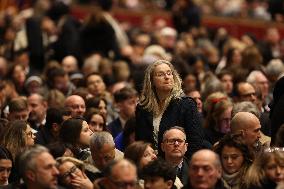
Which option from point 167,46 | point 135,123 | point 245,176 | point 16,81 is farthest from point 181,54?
point 245,176

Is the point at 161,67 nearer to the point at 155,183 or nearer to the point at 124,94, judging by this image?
the point at 155,183

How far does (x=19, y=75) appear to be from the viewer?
20.3 m

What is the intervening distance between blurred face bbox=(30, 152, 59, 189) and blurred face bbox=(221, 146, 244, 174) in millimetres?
2053

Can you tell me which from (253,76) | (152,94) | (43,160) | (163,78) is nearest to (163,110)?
(152,94)

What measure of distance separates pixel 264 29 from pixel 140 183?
64.2 ft

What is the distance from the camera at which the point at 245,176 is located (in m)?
12.2

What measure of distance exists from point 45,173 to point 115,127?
536 cm

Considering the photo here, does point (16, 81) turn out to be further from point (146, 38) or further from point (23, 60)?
point (146, 38)

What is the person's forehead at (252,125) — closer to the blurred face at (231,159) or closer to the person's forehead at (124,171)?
the blurred face at (231,159)

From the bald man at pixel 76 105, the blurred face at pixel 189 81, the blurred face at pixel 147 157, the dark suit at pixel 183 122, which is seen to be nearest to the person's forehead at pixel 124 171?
the blurred face at pixel 147 157

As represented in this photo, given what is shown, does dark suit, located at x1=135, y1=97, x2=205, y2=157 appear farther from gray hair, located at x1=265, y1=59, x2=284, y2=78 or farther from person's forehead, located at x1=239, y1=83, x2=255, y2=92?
gray hair, located at x1=265, y1=59, x2=284, y2=78

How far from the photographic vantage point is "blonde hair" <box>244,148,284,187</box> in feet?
39.1

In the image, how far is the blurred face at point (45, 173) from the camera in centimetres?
1116

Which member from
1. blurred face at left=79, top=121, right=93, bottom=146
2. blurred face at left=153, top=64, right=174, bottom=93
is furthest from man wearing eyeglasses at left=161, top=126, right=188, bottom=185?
blurred face at left=79, top=121, right=93, bottom=146
